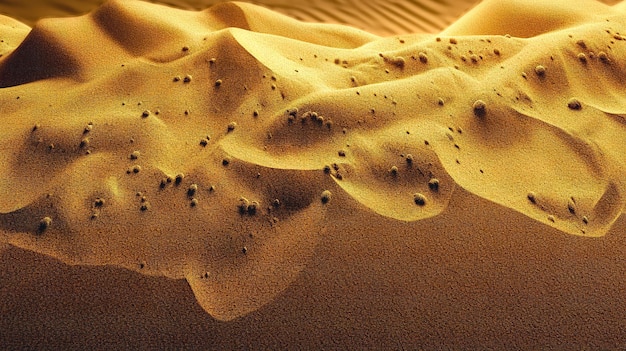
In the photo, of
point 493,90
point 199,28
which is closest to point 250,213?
point 493,90

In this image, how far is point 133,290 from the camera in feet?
3.52

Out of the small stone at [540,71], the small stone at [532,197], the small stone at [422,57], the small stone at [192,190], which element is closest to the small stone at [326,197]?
the small stone at [192,190]

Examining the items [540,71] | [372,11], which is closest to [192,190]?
[540,71]

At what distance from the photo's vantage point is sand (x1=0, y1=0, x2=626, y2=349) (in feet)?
3.48

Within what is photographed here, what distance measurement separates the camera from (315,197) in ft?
3.95

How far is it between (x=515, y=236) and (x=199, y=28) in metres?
1.31

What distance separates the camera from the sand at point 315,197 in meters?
1.06

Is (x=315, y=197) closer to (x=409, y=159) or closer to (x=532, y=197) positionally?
(x=409, y=159)

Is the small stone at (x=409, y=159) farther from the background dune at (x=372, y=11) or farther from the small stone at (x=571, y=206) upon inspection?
the background dune at (x=372, y=11)

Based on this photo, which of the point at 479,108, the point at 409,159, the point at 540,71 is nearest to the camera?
the point at 409,159

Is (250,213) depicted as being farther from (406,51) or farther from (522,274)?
(406,51)

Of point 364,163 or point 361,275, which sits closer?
point 361,275

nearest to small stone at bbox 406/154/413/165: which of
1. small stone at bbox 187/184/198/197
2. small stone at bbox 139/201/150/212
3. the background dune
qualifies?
small stone at bbox 187/184/198/197

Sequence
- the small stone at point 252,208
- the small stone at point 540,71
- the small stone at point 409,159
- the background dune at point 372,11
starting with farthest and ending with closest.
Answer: the background dune at point 372,11 < the small stone at point 540,71 < the small stone at point 409,159 < the small stone at point 252,208
